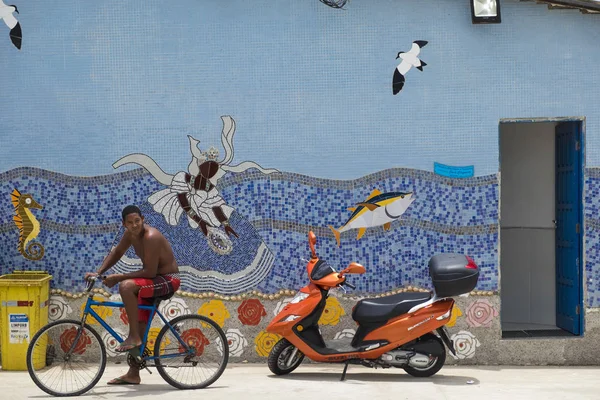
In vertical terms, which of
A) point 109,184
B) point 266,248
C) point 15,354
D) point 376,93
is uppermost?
point 376,93

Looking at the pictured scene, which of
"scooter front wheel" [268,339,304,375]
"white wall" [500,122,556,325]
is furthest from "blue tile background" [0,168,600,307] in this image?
"white wall" [500,122,556,325]

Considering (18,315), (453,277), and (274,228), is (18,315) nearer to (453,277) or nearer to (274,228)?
(274,228)

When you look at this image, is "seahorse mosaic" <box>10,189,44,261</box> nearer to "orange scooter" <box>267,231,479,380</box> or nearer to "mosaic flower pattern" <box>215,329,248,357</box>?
"mosaic flower pattern" <box>215,329,248,357</box>

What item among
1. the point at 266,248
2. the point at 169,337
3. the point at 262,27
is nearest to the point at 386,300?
the point at 266,248

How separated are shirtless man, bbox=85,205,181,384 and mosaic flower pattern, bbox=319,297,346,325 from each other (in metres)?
1.84

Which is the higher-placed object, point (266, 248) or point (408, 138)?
point (408, 138)

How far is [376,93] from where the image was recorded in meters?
9.56

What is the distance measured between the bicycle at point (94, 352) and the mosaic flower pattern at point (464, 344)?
254 centimetres

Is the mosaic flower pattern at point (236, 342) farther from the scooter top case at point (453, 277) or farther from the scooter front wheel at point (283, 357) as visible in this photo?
the scooter top case at point (453, 277)

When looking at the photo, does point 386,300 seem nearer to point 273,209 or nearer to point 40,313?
point 273,209

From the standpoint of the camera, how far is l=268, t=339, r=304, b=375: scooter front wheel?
29.2ft

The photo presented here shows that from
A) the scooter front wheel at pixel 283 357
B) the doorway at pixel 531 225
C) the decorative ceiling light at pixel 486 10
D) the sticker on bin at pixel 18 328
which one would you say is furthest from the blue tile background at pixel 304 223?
the decorative ceiling light at pixel 486 10

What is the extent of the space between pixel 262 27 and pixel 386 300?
3059 millimetres

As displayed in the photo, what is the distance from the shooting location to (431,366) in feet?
28.8
